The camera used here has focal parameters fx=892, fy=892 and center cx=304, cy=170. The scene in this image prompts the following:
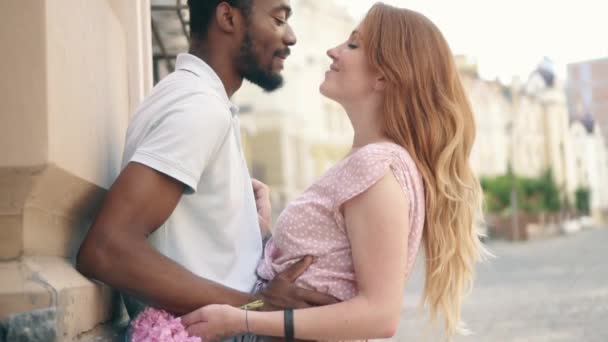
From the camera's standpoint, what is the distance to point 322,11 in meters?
41.5

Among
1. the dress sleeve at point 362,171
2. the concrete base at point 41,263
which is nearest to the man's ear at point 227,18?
the dress sleeve at point 362,171

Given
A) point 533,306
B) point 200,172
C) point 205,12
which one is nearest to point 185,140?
point 200,172

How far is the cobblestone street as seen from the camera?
905cm

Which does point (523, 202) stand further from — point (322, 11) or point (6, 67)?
point (6, 67)

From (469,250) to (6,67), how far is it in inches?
57.6

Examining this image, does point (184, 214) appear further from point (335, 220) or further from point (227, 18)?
point (227, 18)

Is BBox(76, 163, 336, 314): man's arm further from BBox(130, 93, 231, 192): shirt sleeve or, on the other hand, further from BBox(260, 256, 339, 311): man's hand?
BBox(260, 256, 339, 311): man's hand

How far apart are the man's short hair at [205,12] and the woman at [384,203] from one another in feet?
1.24

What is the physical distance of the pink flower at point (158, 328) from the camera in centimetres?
226

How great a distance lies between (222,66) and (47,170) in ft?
3.19

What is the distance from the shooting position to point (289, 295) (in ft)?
7.94

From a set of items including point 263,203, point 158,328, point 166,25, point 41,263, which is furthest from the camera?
point 166,25

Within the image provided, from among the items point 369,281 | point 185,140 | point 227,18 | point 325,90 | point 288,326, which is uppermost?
point 227,18

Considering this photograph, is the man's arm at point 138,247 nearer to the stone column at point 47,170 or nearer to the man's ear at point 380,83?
the stone column at point 47,170
